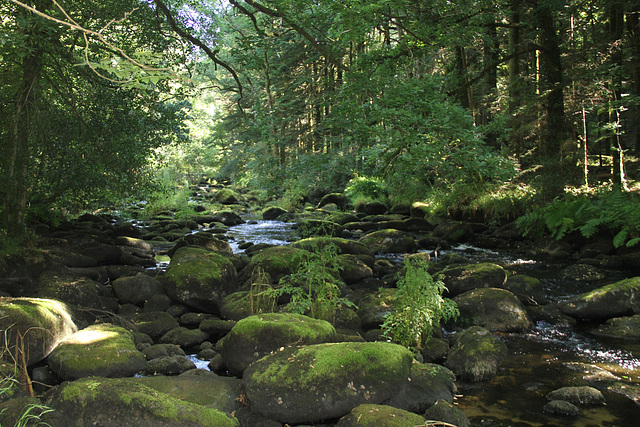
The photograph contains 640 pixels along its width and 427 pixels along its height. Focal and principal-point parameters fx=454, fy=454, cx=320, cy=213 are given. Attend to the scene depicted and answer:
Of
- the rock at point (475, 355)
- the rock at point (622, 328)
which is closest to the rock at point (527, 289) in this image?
the rock at point (622, 328)

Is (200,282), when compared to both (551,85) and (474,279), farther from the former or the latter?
(551,85)

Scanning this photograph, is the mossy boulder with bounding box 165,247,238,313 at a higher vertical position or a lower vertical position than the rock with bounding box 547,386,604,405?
higher

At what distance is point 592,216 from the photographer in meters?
9.40

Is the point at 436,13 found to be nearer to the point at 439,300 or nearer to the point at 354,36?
the point at 354,36

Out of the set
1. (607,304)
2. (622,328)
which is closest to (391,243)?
(607,304)

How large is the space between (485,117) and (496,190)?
32.0ft

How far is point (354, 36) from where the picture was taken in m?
7.05

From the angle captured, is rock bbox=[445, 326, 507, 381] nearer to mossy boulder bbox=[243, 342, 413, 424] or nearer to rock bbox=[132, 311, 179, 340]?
mossy boulder bbox=[243, 342, 413, 424]

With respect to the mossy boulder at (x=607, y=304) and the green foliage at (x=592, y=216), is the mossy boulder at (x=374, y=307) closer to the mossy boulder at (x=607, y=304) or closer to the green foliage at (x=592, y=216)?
the mossy boulder at (x=607, y=304)

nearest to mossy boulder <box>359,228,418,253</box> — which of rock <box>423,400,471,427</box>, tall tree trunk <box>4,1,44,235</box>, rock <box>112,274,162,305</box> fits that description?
rock <box>112,274,162,305</box>

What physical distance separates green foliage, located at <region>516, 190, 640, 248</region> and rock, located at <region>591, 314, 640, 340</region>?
2703 millimetres

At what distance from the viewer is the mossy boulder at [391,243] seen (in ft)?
36.6

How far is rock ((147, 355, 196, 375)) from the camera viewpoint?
447 centimetres

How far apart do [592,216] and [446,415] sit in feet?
25.2
